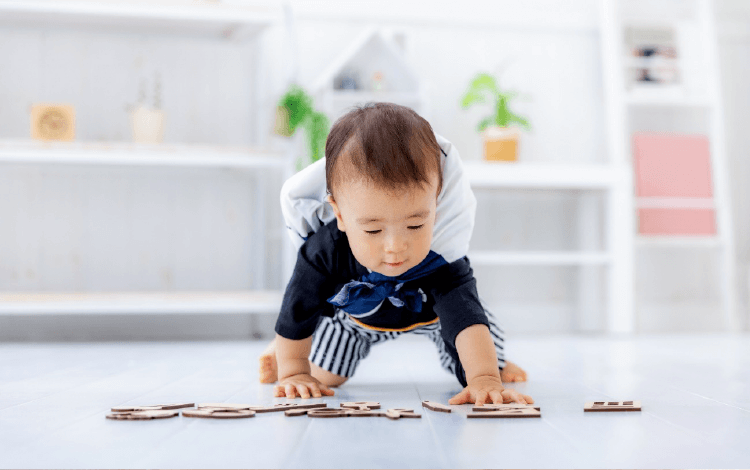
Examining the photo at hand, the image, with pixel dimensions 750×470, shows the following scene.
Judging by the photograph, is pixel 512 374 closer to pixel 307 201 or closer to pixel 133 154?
pixel 307 201

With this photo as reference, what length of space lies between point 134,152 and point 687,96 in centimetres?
192

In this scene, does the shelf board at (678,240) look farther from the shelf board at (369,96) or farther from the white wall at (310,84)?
the shelf board at (369,96)

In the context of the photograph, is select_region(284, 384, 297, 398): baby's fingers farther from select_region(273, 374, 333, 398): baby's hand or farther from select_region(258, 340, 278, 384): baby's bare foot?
select_region(258, 340, 278, 384): baby's bare foot

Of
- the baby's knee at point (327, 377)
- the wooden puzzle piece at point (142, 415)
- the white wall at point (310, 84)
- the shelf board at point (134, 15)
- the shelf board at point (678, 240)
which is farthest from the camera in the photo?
the shelf board at point (678, 240)

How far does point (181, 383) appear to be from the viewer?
3.92ft

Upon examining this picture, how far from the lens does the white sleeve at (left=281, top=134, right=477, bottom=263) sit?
39.6 inches

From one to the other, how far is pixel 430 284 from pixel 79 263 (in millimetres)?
1685

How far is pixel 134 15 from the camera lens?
214cm

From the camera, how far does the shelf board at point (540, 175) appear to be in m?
2.25

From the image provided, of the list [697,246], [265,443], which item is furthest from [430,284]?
[697,246]

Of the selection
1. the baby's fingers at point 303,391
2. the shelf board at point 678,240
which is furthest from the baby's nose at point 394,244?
the shelf board at point 678,240

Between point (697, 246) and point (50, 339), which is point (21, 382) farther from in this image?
point (697, 246)

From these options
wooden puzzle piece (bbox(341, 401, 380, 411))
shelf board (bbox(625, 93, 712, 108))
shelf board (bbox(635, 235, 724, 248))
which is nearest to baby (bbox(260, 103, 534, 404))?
wooden puzzle piece (bbox(341, 401, 380, 411))

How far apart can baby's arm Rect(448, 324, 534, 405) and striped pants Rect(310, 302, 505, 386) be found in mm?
172
